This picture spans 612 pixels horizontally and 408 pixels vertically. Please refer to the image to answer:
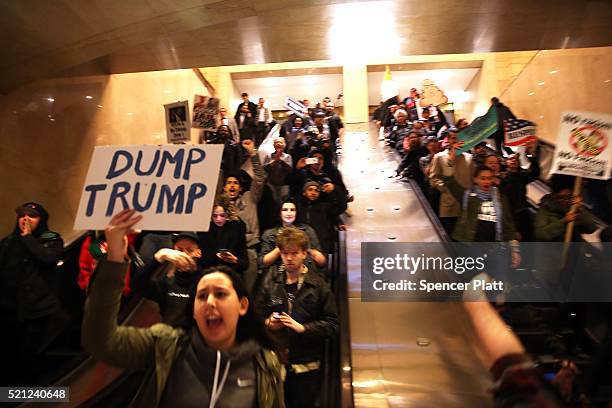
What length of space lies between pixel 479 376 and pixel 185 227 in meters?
2.37

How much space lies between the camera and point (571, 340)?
10.9 feet

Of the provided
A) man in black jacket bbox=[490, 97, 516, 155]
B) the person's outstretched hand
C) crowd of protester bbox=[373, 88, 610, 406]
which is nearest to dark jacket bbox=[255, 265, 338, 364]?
the person's outstretched hand

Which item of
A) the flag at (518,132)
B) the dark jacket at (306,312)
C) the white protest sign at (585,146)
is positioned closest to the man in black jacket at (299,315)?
the dark jacket at (306,312)

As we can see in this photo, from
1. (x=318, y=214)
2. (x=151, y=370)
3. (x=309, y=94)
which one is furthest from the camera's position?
(x=309, y=94)

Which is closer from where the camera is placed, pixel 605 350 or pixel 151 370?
pixel 151 370

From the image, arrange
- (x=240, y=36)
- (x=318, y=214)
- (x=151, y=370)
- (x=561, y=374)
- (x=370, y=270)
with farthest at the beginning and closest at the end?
(x=240, y=36) < (x=318, y=214) < (x=370, y=270) < (x=561, y=374) < (x=151, y=370)

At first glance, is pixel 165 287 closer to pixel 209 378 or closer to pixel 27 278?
pixel 209 378

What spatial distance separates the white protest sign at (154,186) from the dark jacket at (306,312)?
119 centimetres

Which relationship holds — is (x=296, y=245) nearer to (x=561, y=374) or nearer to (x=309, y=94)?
(x=561, y=374)

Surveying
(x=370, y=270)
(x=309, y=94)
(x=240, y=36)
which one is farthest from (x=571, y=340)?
(x=309, y=94)

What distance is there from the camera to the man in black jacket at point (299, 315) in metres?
2.71

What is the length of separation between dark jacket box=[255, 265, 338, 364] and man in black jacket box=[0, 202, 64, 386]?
5.88ft

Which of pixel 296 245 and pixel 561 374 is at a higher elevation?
pixel 296 245

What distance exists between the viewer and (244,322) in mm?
1798
